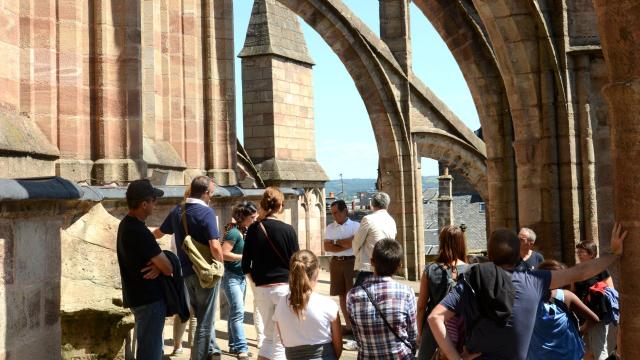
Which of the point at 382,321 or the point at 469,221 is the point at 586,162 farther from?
the point at 469,221

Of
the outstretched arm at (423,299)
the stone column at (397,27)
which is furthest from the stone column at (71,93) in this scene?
the stone column at (397,27)

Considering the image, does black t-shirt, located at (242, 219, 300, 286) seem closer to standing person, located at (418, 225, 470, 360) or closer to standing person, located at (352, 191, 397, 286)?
standing person, located at (418, 225, 470, 360)

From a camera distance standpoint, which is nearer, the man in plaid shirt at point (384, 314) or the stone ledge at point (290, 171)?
the man in plaid shirt at point (384, 314)

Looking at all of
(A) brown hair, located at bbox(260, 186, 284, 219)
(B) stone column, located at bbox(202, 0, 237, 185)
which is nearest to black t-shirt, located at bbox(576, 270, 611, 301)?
Result: (A) brown hair, located at bbox(260, 186, 284, 219)

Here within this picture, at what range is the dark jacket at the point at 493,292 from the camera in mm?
3748

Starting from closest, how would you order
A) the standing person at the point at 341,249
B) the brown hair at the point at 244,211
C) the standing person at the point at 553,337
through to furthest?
the standing person at the point at 553,337
the brown hair at the point at 244,211
the standing person at the point at 341,249

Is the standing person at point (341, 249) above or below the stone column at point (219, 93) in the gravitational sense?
below

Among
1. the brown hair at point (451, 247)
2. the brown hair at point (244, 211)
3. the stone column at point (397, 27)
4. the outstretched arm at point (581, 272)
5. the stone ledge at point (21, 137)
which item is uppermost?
the stone column at point (397, 27)

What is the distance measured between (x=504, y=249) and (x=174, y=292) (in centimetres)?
186

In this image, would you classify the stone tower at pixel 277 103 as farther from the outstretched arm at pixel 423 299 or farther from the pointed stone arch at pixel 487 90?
the outstretched arm at pixel 423 299

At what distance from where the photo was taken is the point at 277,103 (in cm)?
1777

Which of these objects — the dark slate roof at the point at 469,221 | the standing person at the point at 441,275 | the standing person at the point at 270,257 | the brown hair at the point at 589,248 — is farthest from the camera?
the dark slate roof at the point at 469,221

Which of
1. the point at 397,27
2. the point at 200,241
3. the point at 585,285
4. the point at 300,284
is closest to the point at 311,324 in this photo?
the point at 300,284

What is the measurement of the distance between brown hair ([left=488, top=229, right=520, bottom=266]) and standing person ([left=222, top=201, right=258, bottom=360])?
2.84 metres
